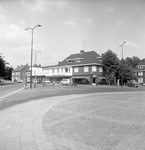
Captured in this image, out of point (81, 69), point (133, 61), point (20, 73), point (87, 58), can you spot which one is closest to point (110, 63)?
point (87, 58)

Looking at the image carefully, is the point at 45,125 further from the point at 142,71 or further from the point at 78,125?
the point at 142,71

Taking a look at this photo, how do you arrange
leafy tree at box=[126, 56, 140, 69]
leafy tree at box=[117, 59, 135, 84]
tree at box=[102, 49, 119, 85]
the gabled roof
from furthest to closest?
leafy tree at box=[126, 56, 140, 69]
the gabled roof
leafy tree at box=[117, 59, 135, 84]
tree at box=[102, 49, 119, 85]

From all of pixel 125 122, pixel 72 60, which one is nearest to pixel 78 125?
pixel 125 122

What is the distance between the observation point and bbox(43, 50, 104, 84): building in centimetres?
4455

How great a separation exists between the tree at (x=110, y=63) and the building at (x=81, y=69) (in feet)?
6.30

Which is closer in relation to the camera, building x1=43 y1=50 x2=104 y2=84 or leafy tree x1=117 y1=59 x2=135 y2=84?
leafy tree x1=117 y1=59 x2=135 y2=84

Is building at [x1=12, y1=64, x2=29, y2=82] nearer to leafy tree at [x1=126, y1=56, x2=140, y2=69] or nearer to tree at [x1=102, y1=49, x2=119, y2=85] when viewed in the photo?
leafy tree at [x1=126, y1=56, x2=140, y2=69]

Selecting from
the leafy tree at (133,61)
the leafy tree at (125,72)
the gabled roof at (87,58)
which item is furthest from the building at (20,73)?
the leafy tree at (125,72)

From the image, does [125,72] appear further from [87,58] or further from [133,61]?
[133,61]

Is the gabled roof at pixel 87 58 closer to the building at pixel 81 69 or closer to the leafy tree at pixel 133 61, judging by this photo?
the building at pixel 81 69

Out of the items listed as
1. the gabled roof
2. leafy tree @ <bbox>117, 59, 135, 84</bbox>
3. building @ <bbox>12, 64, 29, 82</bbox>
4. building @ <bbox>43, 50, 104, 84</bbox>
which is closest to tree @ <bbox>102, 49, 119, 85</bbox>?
leafy tree @ <bbox>117, 59, 135, 84</bbox>

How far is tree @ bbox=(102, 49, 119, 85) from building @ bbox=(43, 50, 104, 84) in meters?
1.92

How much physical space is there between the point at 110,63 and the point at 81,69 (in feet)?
30.7

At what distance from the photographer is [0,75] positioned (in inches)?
1708
